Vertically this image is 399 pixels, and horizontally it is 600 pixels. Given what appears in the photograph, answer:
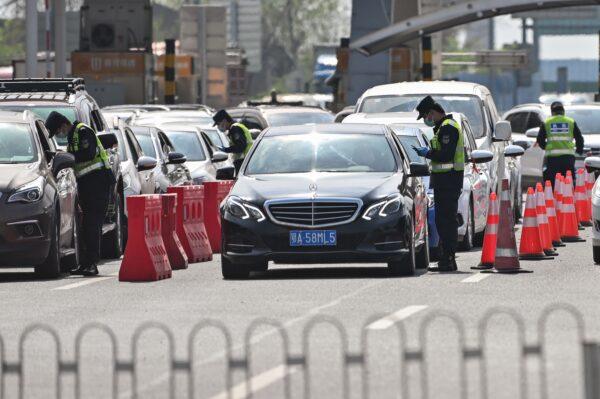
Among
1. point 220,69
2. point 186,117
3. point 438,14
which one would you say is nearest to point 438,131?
point 186,117

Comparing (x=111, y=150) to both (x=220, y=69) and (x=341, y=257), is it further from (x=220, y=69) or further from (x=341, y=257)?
(x=220, y=69)

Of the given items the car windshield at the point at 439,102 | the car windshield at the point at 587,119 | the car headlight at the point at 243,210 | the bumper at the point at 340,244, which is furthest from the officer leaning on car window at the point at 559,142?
the car headlight at the point at 243,210

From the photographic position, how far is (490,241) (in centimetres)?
2008

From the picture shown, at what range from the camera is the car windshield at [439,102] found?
87.7 feet

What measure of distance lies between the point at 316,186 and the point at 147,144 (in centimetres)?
903

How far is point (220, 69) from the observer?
285 ft

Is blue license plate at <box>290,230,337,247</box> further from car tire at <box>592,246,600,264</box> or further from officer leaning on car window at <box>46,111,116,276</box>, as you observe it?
car tire at <box>592,246,600,264</box>

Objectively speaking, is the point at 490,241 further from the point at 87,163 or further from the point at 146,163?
the point at 146,163

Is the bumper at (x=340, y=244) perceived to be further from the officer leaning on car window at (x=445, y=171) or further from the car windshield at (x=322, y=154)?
the officer leaning on car window at (x=445, y=171)

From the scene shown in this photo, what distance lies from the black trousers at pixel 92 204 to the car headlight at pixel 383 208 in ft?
10.6

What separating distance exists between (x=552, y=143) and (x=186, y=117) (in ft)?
25.3

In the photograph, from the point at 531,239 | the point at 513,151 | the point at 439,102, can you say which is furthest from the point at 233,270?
the point at 439,102

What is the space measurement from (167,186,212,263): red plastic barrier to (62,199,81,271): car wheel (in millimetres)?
1966

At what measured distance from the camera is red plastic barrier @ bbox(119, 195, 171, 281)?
62.5 feet
